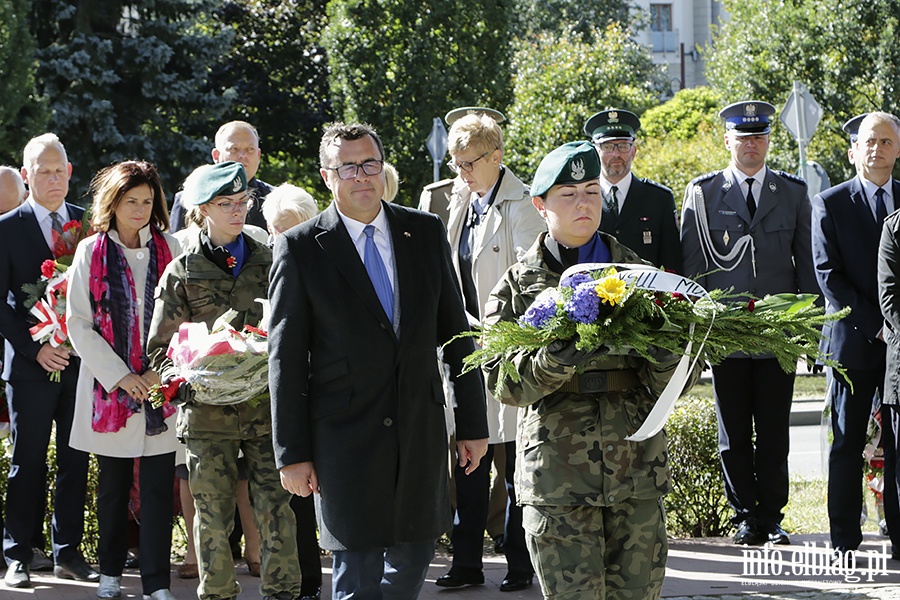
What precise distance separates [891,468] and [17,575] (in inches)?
203

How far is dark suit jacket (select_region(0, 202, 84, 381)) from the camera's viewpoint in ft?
24.3

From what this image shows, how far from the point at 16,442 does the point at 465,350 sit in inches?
142

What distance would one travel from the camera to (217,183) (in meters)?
6.21

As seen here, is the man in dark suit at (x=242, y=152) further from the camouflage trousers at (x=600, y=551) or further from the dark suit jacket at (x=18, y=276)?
the camouflage trousers at (x=600, y=551)

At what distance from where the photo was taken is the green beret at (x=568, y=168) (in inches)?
187

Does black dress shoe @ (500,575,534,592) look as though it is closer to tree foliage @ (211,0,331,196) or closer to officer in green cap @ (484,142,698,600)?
officer in green cap @ (484,142,698,600)

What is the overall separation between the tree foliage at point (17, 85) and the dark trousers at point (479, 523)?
A: 17174 mm

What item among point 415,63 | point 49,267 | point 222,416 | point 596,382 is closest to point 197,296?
point 222,416

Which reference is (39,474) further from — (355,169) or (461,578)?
(355,169)

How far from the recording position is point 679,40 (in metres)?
78.8

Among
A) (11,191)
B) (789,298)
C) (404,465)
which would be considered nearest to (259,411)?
(404,465)

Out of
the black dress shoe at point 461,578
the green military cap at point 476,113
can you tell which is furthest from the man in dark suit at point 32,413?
the green military cap at point 476,113

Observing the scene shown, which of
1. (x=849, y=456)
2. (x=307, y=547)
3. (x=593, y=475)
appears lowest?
(x=307, y=547)

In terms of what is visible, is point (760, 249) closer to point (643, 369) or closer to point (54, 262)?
point (643, 369)
